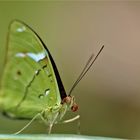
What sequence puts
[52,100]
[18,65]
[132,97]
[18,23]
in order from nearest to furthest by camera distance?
[18,23], [18,65], [52,100], [132,97]

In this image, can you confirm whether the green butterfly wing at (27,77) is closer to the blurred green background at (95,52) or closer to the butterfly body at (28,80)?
the butterfly body at (28,80)

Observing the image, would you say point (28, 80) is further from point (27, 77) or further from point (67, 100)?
point (67, 100)

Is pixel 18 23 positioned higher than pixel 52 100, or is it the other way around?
pixel 18 23

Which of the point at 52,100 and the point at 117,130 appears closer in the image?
the point at 52,100

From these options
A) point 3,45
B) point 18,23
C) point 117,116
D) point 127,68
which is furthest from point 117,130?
point 18,23

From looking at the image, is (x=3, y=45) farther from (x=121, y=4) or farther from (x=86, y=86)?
(x=121, y=4)

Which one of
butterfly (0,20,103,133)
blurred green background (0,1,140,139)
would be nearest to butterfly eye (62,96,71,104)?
butterfly (0,20,103,133)

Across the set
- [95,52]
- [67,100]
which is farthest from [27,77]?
[95,52]

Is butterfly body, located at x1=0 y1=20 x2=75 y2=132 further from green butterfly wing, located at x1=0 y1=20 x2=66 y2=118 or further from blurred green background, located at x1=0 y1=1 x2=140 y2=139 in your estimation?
blurred green background, located at x1=0 y1=1 x2=140 y2=139
